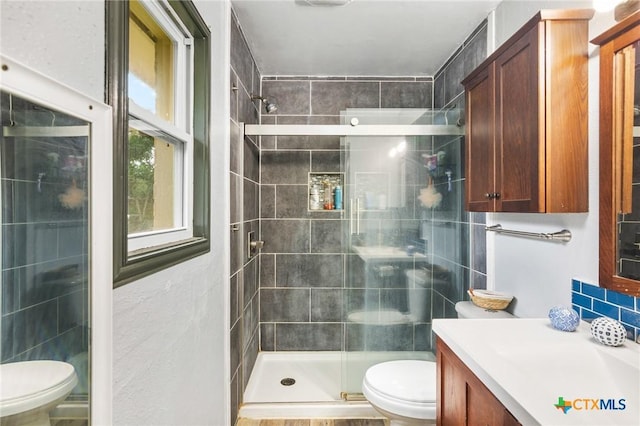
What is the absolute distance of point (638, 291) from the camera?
989mm

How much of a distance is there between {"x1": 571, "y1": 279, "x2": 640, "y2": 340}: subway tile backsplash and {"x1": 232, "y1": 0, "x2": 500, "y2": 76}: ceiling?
1580 millimetres

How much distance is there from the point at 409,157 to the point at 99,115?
168 cm

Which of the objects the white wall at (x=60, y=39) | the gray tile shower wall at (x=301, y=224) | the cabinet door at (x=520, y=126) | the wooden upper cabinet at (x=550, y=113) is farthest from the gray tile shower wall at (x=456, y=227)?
the white wall at (x=60, y=39)

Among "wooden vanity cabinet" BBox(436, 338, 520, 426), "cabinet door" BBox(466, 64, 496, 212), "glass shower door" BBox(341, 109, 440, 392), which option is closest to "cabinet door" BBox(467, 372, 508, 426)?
"wooden vanity cabinet" BBox(436, 338, 520, 426)

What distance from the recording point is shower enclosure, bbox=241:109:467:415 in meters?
2.04

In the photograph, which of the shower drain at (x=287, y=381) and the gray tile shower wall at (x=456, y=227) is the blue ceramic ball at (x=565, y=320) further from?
the shower drain at (x=287, y=381)

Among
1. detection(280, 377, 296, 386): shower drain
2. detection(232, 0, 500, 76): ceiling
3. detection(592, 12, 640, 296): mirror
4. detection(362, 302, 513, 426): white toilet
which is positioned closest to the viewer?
detection(592, 12, 640, 296): mirror

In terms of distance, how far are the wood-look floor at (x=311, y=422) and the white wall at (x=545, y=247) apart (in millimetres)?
1106

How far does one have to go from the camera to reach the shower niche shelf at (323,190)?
2.85m

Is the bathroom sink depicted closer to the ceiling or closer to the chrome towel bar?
the chrome towel bar

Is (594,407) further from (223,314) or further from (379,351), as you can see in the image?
(223,314)

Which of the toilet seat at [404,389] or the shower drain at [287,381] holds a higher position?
the toilet seat at [404,389]

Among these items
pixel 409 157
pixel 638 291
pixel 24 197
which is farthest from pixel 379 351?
pixel 24 197

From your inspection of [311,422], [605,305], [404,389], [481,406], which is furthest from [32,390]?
[311,422]
